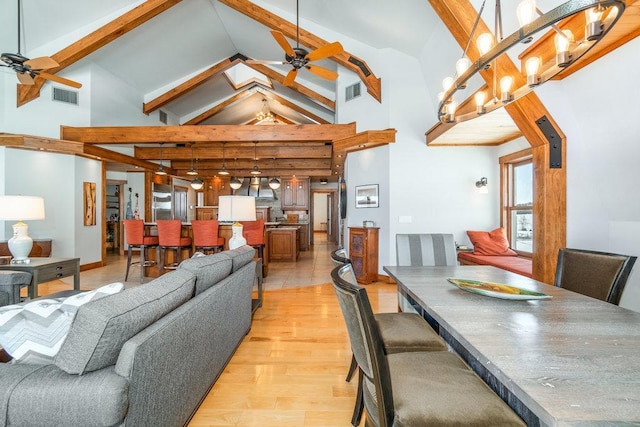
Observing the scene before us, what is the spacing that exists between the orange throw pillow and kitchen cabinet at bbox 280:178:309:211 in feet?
21.5

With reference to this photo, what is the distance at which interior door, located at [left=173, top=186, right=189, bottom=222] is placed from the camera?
9.98 metres

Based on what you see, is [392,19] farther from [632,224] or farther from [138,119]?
[138,119]

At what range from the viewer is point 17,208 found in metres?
2.85

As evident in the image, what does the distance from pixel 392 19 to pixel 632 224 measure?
12.2ft

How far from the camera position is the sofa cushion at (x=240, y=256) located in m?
2.62

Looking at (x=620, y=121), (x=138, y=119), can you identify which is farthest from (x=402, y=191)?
(x=138, y=119)

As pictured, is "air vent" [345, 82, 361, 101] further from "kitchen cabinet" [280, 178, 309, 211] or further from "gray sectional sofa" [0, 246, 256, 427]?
"kitchen cabinet" [280, 178, 309, 211]

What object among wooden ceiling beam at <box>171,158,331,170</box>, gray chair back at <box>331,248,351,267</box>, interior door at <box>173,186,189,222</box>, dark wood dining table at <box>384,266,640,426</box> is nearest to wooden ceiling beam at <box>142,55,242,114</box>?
wooden ceiling beam at <box>171,158,331,170</box>

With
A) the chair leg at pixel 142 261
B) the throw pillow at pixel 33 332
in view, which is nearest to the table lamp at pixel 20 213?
the chair leg at pixel 142 261

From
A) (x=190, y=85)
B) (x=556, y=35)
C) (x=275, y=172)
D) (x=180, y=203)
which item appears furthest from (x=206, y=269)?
(x=180, y=203)

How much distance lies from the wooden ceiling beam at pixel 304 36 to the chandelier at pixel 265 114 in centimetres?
384

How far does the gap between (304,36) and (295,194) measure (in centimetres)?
600

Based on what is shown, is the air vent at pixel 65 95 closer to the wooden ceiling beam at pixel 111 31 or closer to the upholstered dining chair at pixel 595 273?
the wooden ceiling beam at pixel 111 31

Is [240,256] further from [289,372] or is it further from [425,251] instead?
[425,251]
